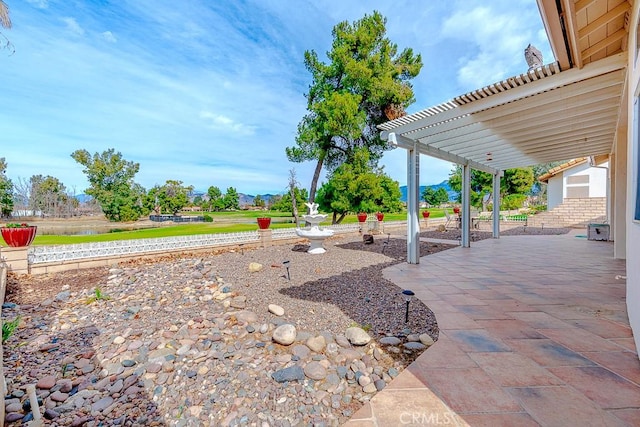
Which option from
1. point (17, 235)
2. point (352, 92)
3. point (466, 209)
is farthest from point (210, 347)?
point (352, 92)

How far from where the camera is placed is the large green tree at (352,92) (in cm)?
1137

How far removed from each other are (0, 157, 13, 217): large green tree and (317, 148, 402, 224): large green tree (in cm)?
2689

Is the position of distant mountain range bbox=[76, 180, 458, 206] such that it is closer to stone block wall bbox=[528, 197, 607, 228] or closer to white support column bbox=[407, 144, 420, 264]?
stone block wall bbox=[528, 197, 607, 228]

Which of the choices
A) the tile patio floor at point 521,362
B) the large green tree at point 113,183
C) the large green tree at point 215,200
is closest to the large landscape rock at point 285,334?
the tile patio floor at point 521,362

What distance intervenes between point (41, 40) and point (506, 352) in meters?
9.66

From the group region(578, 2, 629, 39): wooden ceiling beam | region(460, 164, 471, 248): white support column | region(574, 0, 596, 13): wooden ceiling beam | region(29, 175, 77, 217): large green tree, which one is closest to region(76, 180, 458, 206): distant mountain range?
region(29, 175, 77, 217): large green tree

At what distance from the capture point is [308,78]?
12.9m

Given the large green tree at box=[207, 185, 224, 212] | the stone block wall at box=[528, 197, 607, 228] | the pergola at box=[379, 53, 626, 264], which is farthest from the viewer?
the large green tree at box=[207, 185, 224, 212]

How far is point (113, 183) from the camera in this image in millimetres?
28562

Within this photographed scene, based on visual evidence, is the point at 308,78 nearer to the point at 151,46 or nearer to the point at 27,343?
the point at 151,46

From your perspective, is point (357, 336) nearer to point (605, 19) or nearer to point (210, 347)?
point (210, 347)

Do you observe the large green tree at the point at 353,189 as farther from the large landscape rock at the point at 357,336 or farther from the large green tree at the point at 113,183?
the large green tree at the point at 113,183

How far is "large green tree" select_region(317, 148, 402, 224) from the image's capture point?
11984 millimetres

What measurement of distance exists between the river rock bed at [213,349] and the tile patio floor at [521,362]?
1.20 feet
